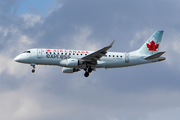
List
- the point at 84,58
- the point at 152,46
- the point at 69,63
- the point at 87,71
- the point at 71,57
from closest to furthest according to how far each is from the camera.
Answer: the point at 69,63 < the point at 84,58 < the point at 71,57 < the point at 87,71 < the point at 152,46

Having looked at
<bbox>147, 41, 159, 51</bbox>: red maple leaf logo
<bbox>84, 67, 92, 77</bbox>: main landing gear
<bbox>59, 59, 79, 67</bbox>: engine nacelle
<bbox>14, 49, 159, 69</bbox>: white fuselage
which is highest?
<bbox>147, 41, 159, 51</bbox>: red maple leaf logo

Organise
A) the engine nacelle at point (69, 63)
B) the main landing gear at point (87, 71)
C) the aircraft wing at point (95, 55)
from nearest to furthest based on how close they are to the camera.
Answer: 1. the aircraft wing at point (95, 55)
2. the engine nacelle at point (69, 63)
3. the main landing gear at point (87, 71)

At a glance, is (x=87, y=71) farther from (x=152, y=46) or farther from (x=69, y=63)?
(x=152, y=46)

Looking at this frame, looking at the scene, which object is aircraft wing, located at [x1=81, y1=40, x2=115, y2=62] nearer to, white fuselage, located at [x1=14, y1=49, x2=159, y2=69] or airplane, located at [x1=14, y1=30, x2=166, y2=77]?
airplane, located at [x1=14, y1=30, x2=166, y2=77]

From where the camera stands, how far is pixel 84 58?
221 feet

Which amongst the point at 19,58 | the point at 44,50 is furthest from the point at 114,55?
the point at 19,58

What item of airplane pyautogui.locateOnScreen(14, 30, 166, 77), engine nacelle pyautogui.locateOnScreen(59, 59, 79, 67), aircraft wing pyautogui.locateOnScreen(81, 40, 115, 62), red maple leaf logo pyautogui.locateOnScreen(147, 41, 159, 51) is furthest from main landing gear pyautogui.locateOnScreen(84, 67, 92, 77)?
red maple leaf logo pyautogui.locateOnScreen(147, 41, 159, 51)

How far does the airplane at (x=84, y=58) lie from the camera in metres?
66.4

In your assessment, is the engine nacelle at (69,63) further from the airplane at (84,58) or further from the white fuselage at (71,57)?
the white fuselage at (71,57)

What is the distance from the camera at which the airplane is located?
218ft

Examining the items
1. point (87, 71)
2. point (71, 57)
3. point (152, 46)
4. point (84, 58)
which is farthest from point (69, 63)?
point (152, 46)

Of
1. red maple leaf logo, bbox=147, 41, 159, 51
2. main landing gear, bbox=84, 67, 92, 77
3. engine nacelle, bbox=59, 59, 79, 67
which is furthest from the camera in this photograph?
red maple leaf logo, bbox=147, 41, 159, 51

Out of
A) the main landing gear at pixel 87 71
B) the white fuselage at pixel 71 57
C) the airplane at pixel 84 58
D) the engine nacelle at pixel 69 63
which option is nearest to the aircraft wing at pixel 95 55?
the airplane at pixel 84 58

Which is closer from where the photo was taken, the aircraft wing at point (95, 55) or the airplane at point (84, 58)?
the aircraft wing at point (95, 55)
